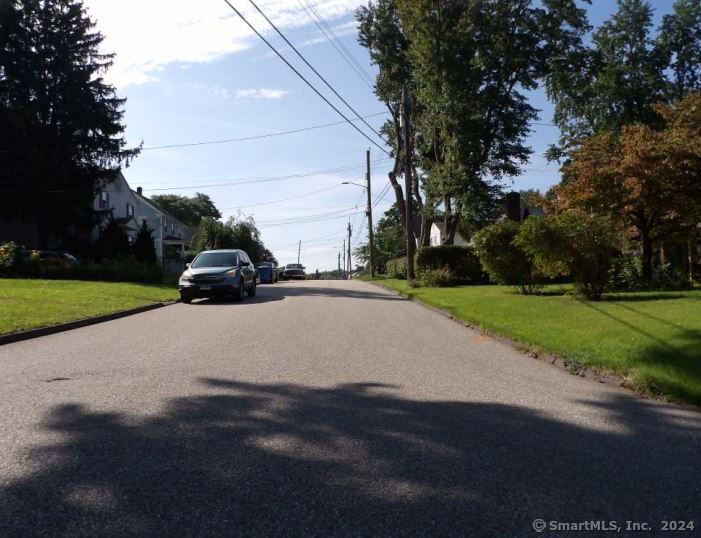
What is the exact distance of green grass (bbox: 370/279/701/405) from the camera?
707cm

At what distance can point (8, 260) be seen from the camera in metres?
25.5

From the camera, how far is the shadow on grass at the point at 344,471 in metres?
3.46

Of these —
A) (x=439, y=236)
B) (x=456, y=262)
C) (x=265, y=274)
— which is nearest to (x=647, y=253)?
(x=456, y=262)

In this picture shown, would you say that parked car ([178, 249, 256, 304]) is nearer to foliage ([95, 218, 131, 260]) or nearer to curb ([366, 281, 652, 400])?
curb ([366, 281, 652, 400])

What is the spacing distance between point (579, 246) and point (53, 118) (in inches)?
1308

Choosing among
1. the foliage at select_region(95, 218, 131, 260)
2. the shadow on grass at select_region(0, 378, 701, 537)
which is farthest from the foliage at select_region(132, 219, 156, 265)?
the shadow on grass at select_region(0, 378, 701, 537)

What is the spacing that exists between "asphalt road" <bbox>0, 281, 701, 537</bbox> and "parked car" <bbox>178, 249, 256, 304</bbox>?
10.9 meters

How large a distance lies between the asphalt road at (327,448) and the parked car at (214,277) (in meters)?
10.9

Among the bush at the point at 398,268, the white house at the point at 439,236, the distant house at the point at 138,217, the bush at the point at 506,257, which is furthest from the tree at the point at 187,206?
the bush at the point at 506,257

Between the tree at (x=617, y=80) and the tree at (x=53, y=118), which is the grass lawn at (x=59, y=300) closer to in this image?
the tree at (x=53, y=118)

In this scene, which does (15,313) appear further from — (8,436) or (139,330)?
(8,436)

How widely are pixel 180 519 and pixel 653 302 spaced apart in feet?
40.8

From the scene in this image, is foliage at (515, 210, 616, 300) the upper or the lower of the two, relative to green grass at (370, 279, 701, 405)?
upper

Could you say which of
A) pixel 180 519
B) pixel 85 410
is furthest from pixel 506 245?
pixel 180 519
